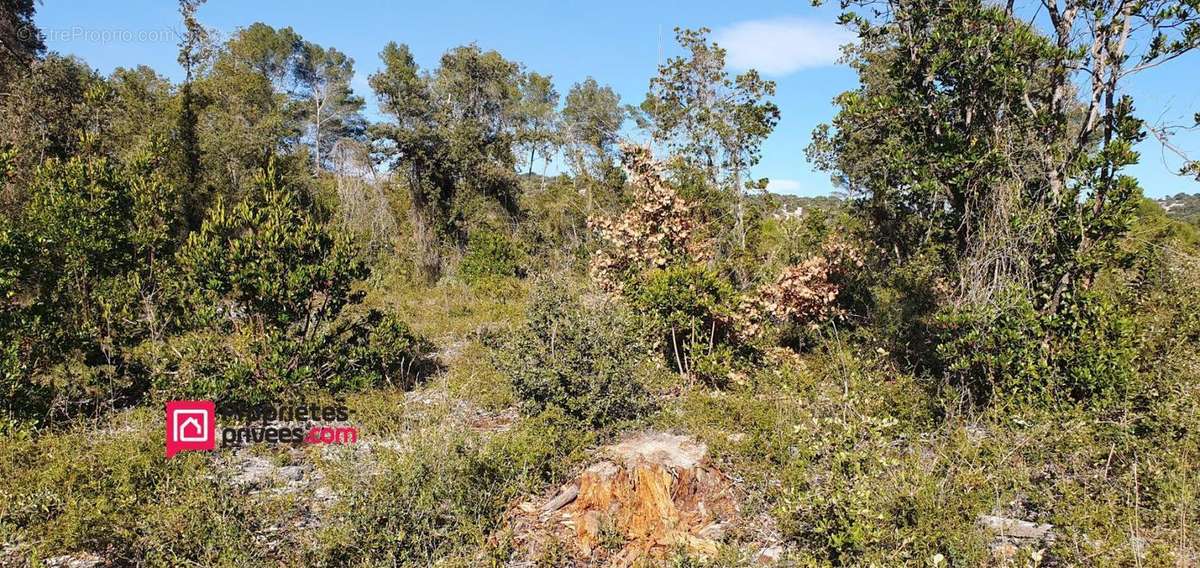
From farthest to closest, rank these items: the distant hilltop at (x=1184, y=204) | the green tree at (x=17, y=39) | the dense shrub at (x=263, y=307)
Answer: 1. the distant hilltop at (x=1184, y=204)
2. the green tree at (x=17, y=39)
3. the dense shrub at (x=263, y=307)

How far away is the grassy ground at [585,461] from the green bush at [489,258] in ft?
27.6

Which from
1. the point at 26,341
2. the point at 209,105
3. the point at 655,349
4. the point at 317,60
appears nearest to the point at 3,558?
the point at 26,341

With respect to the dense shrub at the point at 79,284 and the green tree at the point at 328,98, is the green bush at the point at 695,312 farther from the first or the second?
the green tree at the point at 328,98

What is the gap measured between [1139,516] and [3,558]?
266 inches

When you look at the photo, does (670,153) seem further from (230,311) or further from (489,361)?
(230,311)

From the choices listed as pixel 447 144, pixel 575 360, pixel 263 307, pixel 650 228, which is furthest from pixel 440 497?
pixel 447 144

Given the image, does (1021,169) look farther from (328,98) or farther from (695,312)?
(328,98)

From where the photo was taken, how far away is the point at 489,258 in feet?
46.1

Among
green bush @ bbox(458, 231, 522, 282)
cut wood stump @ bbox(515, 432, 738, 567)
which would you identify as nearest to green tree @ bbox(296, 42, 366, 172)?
green bush @ bbox(458, 231, 522, 282)

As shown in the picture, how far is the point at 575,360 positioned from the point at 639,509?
177 cm

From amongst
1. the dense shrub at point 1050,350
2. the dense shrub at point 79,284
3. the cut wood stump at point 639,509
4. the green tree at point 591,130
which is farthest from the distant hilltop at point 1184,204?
the dense shrub at point 79,284

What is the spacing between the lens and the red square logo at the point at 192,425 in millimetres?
5230

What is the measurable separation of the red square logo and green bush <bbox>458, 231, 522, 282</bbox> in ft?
25.6

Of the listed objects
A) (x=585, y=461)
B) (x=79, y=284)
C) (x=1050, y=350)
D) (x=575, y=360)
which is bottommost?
(x=585, y=461)
